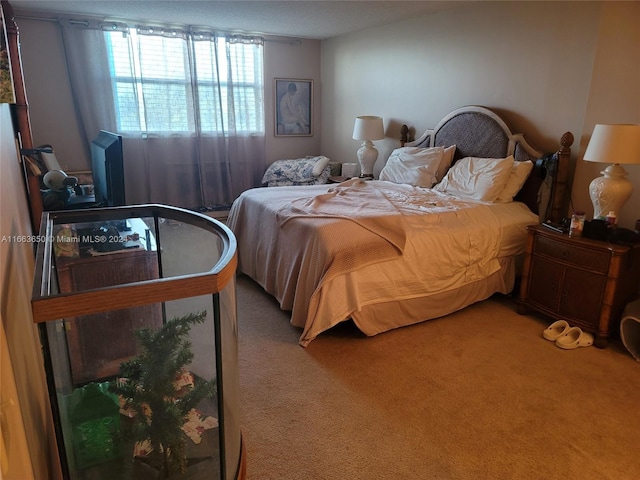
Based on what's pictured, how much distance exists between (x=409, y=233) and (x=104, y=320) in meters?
2.02

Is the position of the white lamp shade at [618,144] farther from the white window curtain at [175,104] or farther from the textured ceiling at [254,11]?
the white window curtain at [175,104]

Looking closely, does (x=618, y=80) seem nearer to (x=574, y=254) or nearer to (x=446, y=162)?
(x=574, y=254)

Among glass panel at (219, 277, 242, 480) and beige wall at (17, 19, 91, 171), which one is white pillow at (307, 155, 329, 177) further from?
glass panel at (219, 277, 242, 480)

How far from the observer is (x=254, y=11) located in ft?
13.9

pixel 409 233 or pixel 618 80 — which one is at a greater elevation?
pixel 618 80

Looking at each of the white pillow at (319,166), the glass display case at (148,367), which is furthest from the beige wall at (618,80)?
the white pillow at (319,166)

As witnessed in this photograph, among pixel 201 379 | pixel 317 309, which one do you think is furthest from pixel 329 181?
pixel 201 379

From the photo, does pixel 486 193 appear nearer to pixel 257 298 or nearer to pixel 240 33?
pixel 257 298

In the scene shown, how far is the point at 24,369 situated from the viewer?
111cm

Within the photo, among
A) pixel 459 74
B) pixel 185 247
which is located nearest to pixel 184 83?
pixel 459 74

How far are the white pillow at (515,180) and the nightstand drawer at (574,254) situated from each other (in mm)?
536

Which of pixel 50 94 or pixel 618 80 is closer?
pixel 618 80

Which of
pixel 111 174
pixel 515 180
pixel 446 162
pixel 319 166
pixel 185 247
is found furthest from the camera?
pixel 319 166

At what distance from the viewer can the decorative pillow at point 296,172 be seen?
533 centimetres
